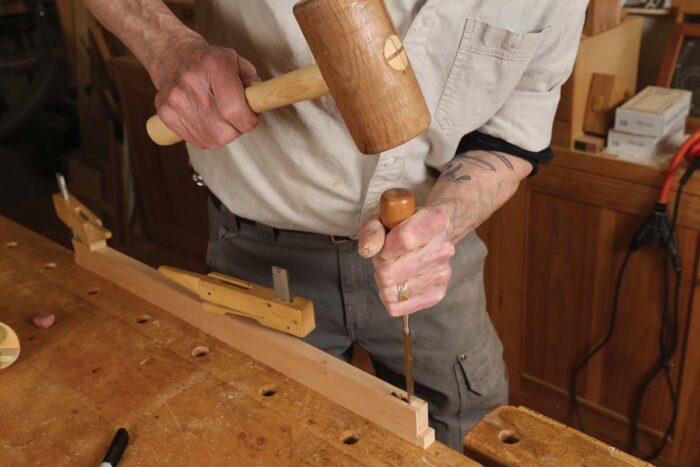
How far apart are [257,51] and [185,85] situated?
20 centimetres

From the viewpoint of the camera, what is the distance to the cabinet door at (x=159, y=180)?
113 inches

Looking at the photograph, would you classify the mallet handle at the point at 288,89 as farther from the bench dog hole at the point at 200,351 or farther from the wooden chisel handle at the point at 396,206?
the bench dog hole at the point at 200,351

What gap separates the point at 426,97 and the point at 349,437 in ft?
1.75

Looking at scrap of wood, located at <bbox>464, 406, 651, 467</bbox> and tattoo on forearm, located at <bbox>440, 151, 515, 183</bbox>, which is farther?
tattoo on forearm, located at <bbox>440, 151, 515, 183</bbox>

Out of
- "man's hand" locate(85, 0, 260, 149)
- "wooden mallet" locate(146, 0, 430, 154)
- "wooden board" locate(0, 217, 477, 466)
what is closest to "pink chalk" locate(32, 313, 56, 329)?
"wooden board" locate(0, 217, 477, 466)

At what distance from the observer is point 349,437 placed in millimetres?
930

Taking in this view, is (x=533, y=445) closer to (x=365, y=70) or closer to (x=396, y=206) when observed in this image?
(x=396, y=206)

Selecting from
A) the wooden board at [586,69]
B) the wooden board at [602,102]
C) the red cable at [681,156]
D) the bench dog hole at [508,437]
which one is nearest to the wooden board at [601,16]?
the wooden board at [586,69]

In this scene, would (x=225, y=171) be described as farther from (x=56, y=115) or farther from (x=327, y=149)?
(x=56, y=115)

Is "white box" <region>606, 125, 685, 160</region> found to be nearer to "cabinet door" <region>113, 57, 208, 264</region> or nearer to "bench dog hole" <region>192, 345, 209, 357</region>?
"bench dog hole" <region>192, 345, 209, 357</region>

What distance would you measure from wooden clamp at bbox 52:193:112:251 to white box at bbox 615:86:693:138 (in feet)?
4.10

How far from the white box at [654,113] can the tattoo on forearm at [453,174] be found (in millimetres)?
767

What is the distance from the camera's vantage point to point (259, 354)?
1.09m

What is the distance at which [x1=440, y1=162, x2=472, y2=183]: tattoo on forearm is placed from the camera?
116 centimetres
